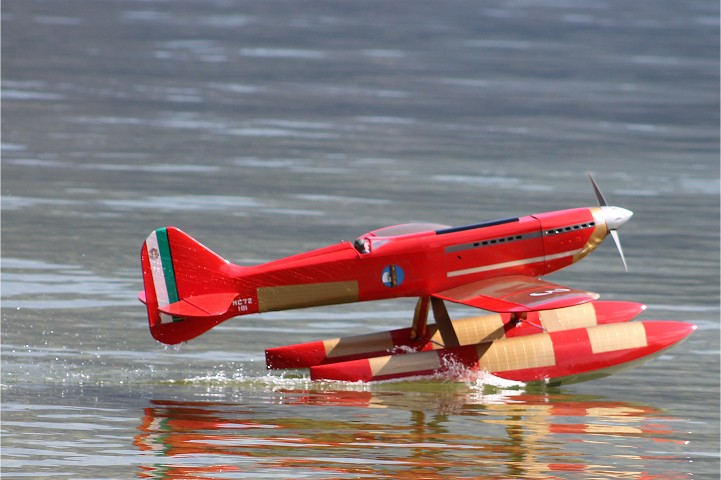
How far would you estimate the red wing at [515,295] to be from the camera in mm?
15039

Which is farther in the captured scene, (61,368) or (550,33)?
(550,33)

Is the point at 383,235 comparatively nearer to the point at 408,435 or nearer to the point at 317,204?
the point at 408,435

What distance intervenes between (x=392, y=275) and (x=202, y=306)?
7.25 ft

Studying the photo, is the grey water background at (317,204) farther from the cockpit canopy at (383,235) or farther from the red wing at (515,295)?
the cockpit canopy at (383,235)

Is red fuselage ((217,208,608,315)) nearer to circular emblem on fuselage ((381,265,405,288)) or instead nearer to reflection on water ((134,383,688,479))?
circular emblem on fuselage ((381,265,405,288))

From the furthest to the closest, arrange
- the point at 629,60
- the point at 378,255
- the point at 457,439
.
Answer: the point at 629,60
the point at 378,255
the point at 457,439

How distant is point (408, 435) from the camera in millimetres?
13508

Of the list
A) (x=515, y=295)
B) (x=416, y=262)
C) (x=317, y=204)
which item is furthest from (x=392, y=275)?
(x=317, y=204)

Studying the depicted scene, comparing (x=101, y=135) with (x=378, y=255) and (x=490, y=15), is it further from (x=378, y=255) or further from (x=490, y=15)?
(x=490, y=15)

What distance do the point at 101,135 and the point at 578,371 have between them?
17.6 metres

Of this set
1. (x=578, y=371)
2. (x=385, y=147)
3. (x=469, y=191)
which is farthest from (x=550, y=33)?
(x=578, y=371)

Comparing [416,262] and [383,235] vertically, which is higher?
[383,235]

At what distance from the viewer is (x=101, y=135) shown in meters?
31.2

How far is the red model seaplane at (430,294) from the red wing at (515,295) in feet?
0.04
